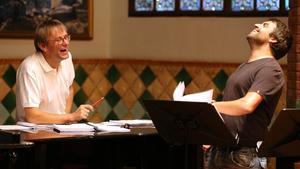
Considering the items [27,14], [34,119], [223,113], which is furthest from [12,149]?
[27,14]

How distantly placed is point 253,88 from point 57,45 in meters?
1.62

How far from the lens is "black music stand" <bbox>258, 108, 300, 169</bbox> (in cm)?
398

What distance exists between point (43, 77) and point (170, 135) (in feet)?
4.35

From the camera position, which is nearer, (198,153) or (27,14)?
(198,153)

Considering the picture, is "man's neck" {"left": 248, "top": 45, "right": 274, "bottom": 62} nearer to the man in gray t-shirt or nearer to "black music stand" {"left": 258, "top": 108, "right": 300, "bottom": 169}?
the man in gray t-shirt

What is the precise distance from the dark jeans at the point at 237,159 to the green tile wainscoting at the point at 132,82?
270 cm

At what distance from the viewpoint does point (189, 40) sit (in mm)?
7582

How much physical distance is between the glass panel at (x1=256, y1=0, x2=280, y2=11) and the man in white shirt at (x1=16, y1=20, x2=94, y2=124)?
2.64 metres

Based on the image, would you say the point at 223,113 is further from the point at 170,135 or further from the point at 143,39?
the point at 143,39

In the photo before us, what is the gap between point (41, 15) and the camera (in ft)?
24.2

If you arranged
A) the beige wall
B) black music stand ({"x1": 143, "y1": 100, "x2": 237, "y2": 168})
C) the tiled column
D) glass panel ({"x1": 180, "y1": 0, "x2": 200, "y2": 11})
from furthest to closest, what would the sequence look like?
glass panel ({"x1": 180, "y1": 0, "x2": 200, "y2": 11}) → the beige wall → the tiled column → black music stand ({"x1": 143, "y1": 100, "x2": 237, "y2": 168})

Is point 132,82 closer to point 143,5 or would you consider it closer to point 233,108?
point 143,5

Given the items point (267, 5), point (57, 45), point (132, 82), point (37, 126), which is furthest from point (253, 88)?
point (132, 82)

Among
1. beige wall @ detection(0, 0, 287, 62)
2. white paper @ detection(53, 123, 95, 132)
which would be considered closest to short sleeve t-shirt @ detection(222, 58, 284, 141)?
white paper @ detection(53, 123, 95, 132)
